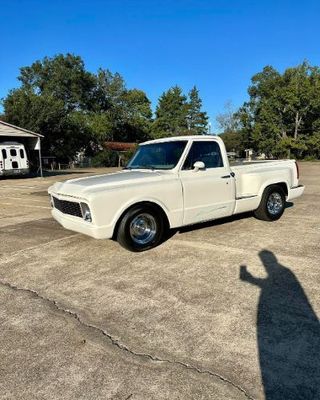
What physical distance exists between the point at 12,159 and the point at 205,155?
832 inches

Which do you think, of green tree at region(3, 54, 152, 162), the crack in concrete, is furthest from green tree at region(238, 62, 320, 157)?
the crack in concrete

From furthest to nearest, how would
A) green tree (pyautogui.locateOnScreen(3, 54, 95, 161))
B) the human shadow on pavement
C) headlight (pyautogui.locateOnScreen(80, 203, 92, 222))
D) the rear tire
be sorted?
green tree (pyautogui.locateOnScreen(3, 54, 95, 161))
the rear tire
headlight (pyautogui.locateOnScreen(80, 203, 92, 222))
the human shadow on pavement

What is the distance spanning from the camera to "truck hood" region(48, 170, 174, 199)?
18.4ft

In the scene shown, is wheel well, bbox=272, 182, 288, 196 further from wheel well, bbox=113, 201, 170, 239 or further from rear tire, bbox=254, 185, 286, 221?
wheel well, bbox=113, 201, 170, 239

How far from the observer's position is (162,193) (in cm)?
598

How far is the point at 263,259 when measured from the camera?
5.42 m

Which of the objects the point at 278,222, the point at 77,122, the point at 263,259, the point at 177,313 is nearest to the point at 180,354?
the point at 177,313

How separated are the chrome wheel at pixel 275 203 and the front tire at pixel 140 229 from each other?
2991mm

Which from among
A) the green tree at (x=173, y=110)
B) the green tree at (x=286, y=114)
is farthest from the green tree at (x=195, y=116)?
the green tree at (x=286, y=114)

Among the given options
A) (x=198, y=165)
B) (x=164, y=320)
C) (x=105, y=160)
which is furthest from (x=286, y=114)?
(x=164, y=320)

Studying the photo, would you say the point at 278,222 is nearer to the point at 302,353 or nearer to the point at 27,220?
the point at 302,353

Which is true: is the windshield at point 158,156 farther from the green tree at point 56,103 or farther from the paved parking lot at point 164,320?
the green tree at point 56,103

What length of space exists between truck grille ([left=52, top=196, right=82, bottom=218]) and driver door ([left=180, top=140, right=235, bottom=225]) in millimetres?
1763

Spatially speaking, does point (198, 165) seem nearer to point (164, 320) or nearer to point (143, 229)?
point (143, 229)
